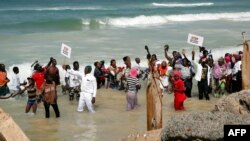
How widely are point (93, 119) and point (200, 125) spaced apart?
24.7ft

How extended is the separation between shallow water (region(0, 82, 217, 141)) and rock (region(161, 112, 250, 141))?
545 centimetres

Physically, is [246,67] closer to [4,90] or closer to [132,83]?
[132,83]

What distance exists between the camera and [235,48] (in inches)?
1011

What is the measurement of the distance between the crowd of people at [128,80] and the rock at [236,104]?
575cm

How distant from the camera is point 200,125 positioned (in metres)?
5.82

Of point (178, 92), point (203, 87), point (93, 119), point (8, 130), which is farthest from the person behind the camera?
point (203, 87)

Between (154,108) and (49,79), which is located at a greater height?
(49,79)

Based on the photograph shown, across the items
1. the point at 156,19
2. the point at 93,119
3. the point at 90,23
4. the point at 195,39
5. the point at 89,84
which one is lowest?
the point at 93,119

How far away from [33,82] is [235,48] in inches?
570

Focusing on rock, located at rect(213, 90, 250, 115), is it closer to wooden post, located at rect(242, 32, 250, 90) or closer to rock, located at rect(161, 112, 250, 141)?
rock, located at rect(161, 112, 250, 141)

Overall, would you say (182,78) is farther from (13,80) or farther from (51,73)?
(13,80)

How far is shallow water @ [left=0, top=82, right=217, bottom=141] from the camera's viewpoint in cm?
1182

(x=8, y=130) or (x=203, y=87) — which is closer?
(x=8, y=130)

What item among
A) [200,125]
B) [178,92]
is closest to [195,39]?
[178,92]
